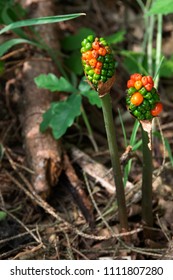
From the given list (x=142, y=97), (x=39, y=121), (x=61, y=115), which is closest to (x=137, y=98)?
(x=142, y=97)

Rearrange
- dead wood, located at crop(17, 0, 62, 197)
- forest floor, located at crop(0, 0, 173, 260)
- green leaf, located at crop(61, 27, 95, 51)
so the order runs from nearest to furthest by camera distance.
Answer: forest floor, located at crop(0, 0, 173, 260) < dead wood, located at crop(17, 0, 62, 197) < green leaf, located at crop(61, 27, 95, 51)

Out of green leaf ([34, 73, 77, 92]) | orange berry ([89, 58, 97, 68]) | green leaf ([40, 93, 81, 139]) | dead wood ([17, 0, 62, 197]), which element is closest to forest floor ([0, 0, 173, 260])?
dead wood ([17, 0, 62, 197])

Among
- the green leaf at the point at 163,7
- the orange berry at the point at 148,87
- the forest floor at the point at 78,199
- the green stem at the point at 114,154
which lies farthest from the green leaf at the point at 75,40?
the orange berry at the point at 148,87

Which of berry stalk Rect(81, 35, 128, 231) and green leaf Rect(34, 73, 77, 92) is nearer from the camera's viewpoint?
berry stalk Rect(81, 35, 128, 231)

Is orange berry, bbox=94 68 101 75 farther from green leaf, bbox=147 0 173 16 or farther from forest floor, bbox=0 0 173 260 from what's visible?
green leaf, bbox=147 0 173 16

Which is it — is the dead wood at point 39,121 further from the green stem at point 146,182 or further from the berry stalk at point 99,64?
the berry stalk at point 99,64

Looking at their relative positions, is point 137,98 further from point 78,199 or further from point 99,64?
point 78,199
